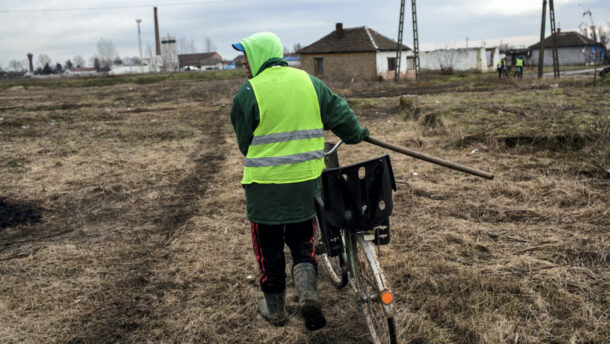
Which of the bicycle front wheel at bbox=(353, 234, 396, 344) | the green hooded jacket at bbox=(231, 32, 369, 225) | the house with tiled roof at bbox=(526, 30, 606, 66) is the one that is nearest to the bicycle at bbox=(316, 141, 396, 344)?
the bicycle front wheel at bbox=(353, 234, 396, 344)

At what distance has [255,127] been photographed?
8.73ft

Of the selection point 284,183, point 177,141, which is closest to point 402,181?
point 284,183

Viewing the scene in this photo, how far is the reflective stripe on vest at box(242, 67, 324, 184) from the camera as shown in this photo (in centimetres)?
259

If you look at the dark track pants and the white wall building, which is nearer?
the dark track pants

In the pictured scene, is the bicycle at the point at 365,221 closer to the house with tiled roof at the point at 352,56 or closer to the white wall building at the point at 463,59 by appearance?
the house with tiled roof at the point at 352,56

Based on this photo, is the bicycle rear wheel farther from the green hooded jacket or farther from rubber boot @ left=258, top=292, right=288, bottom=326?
the green hooded jacket

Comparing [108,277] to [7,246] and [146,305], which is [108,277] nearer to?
[146,305]

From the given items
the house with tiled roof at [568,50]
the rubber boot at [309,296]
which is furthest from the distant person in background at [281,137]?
the house with tiled roof at [568,50]

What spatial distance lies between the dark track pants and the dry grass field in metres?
0.41

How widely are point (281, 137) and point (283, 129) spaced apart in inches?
1.8

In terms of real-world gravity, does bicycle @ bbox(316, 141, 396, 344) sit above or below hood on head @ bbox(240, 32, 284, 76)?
below

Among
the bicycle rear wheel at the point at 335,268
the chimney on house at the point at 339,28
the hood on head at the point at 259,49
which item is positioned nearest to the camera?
the hood on head at the point at 259,49

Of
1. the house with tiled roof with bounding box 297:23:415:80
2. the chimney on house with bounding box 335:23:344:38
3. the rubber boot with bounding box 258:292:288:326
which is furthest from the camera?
the chimney on house with bounding box 335:23:344:38

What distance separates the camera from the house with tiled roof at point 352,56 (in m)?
35.0
